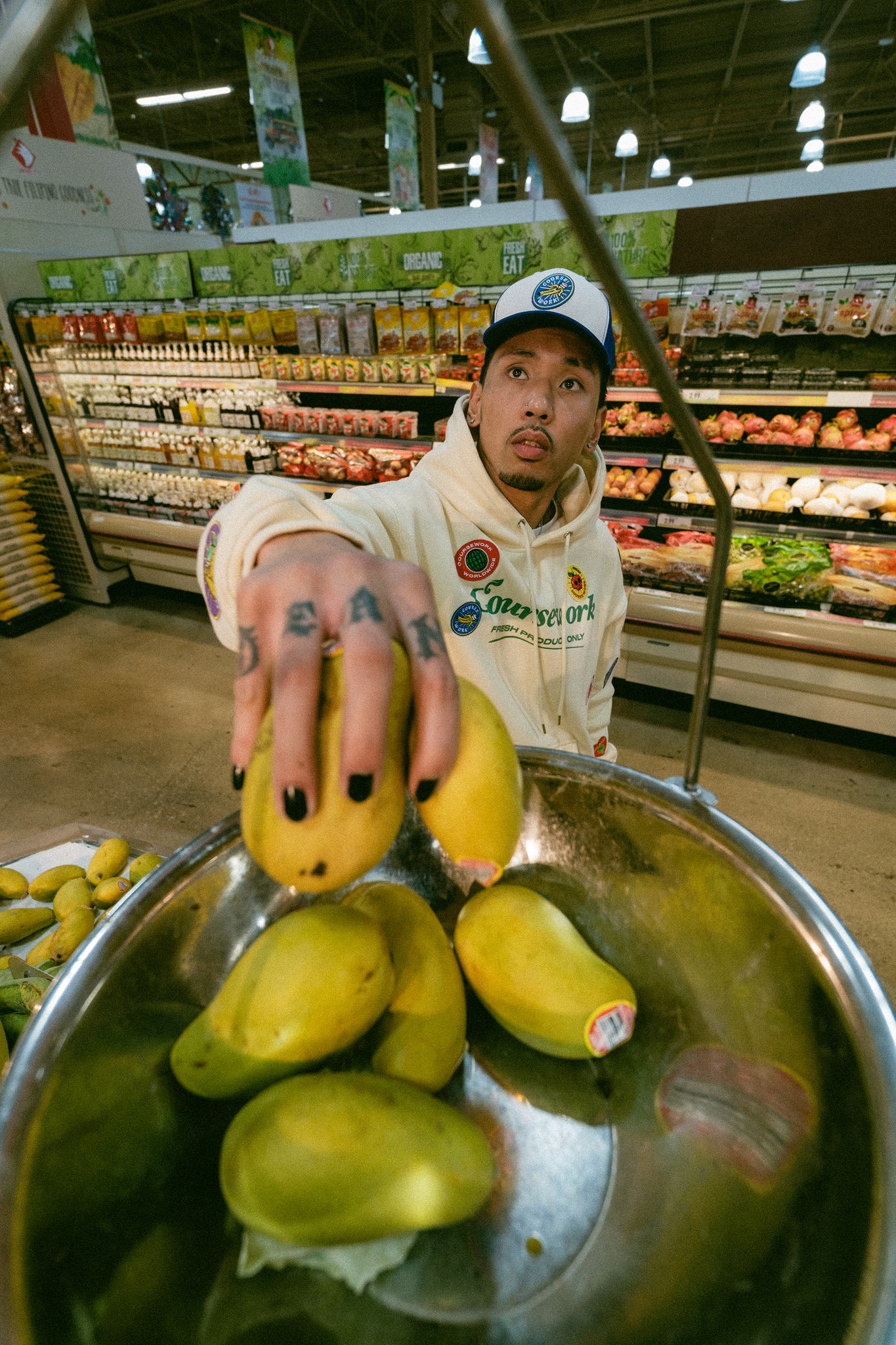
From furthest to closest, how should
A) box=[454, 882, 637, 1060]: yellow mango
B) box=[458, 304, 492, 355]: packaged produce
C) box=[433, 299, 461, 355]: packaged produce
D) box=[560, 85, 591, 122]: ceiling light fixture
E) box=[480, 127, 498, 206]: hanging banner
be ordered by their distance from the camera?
box=[480, 127, 498, 206]: hanging banner, box=[560, 85, 591, 122]: ceiling light fixture, box=[433, 299, 461, 355]: packaged produce, box=[458, 304, 492, 355]: packaged produce, box=[454, 882, 637, 1060]: yellow mango

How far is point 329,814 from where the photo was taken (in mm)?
502

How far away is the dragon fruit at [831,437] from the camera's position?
303cm

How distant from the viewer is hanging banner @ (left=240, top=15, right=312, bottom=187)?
19.7ft

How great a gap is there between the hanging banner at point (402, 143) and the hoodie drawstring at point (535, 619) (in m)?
8.71

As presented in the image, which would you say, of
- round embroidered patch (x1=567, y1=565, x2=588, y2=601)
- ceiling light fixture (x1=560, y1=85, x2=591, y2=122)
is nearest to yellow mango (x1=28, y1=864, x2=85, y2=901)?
round embroidered patch (x1=567, y1=565, x2=588, y2=601)

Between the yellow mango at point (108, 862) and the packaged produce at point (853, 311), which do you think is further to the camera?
the packaged produce at point (853, 311)

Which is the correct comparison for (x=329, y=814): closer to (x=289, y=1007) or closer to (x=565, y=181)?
(x=289, y=1007)

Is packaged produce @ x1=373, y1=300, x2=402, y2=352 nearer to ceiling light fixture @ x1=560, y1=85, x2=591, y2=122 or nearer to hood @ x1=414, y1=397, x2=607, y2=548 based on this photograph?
hood @ x1=414, y1=397, x2=607, y2=548

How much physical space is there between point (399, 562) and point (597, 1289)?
2.32 feet

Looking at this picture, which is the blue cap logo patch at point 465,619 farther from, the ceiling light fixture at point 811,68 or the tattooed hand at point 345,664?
the ceiling light fixture at point 811,68

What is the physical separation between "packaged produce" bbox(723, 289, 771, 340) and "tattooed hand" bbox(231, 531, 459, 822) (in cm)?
325

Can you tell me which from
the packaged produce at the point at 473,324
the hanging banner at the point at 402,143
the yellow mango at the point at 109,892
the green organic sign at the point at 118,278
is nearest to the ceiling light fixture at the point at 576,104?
the hanging banner at the point at 402,143

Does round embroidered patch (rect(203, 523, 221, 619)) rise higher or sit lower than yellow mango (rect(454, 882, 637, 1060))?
higher

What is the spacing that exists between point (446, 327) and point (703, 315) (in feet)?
4.90
